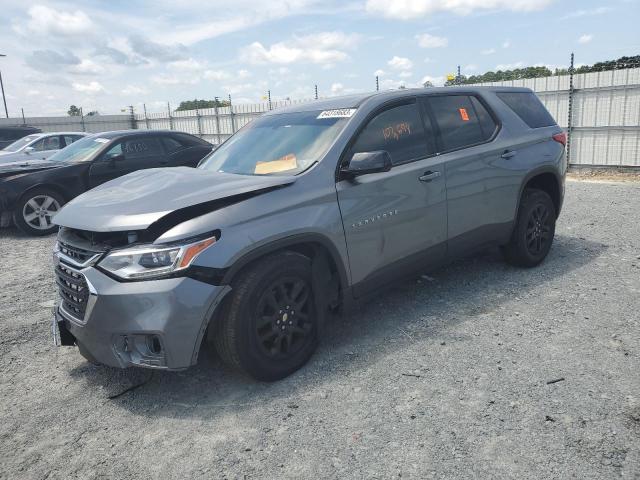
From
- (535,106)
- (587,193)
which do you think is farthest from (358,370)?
(587,193)

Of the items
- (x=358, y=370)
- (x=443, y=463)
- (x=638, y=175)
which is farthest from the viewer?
(x=638, y=175)

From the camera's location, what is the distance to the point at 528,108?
5223 mm

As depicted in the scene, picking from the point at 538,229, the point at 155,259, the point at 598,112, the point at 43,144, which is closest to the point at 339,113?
the point at 155,259

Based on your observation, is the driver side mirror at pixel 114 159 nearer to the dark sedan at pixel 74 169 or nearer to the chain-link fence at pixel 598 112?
the dark sedan at pixel 74 169

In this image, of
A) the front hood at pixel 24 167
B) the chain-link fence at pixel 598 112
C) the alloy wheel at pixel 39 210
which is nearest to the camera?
the front hood at pixel 24 167

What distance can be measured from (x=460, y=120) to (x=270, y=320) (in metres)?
2.58

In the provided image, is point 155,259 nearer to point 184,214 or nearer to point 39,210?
point 184,214

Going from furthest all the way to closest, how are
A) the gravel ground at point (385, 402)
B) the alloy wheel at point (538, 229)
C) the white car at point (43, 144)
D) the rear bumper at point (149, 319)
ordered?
the white car at point (43, 144)
the alloy wheel at point (538, 229)
the rear bumper at point (149, 319)
the gravel ground at point (385, 402)

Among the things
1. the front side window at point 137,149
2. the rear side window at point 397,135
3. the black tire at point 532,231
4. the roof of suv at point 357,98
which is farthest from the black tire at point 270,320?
the front side window at point 137,149

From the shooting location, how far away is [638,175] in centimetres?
1188

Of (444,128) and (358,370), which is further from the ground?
(444,128)

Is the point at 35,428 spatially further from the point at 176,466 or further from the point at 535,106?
the point at 535,106

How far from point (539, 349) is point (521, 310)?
0.72m

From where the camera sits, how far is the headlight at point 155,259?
2801 millimetres
